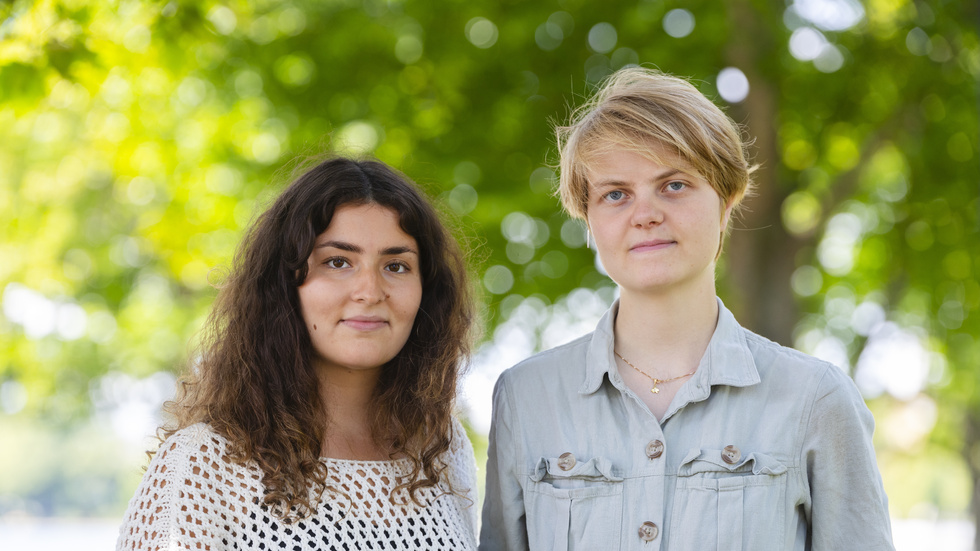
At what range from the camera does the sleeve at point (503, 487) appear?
119 inches

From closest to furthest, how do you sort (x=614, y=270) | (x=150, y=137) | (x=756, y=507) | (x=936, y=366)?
(x=756, y=507) < (x=614, y=270) < (x=150, y=137) < (x=936, y=366)

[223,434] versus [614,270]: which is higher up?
[614,270]

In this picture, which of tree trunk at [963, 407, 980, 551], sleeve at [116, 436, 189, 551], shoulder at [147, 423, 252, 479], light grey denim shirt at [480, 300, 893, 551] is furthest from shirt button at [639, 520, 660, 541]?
tree trunk at [963, 407, 980, 551]

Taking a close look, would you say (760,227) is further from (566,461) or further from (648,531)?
(648,531)

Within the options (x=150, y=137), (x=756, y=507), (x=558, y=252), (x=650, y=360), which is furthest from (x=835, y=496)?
(x=150, y=137)

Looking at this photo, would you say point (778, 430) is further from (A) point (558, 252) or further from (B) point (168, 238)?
(B) point (168, 238)

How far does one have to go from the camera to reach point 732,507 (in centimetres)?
262

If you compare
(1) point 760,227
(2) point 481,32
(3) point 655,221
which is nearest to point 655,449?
(3) point 655,221

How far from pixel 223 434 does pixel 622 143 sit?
1.44 m

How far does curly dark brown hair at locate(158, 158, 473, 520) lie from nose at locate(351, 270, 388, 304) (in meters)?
0.19

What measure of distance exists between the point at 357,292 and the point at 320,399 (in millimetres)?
404

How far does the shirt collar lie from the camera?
9.00ft

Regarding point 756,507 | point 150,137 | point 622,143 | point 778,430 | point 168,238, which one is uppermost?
point 150,137

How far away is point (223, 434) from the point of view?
2.82 m
